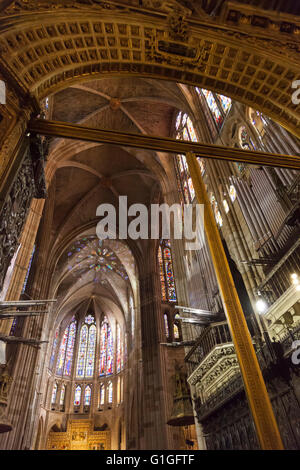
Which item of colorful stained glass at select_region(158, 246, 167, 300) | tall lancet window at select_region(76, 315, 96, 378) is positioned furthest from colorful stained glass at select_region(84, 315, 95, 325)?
colorful stained glass at select_region(158, 246, 167, 300)

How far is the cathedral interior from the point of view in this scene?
3656 mm

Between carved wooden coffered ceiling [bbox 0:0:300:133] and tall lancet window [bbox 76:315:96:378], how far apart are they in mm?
26363

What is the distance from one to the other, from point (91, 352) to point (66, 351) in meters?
2.31

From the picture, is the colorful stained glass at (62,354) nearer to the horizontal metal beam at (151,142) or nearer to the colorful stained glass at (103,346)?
the colorful stained glass at (103,346)

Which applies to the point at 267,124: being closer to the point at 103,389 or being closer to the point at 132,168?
the point at 132,168

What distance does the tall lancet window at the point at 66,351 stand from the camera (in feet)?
82.7

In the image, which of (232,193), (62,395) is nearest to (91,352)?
(62,395)

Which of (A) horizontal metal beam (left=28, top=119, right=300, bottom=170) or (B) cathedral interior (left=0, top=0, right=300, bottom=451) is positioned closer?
(B) cathedral interior (left=0, top=0, right=300, bottom=451)

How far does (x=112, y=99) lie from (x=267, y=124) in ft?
33.2

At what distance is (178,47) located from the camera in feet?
15.5

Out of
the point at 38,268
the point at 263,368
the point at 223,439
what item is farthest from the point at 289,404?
the point at 38,268

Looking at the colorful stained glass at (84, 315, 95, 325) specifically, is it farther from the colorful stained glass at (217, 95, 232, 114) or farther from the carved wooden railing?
the colorful stained glass at (217, 95, 232, 114)

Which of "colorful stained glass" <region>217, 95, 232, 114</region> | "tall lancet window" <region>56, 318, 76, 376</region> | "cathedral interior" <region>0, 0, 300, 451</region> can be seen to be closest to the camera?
"cathedral interior" <region>0, 0, 300, 451</region>

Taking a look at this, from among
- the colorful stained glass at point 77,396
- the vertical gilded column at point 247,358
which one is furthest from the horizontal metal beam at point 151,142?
the colorful stained glass at point 77,396
